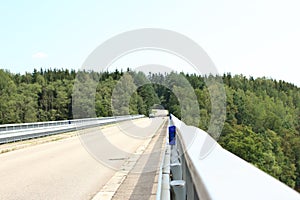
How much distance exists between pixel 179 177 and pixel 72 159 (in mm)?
8041

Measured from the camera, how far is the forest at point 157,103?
68.2 meters

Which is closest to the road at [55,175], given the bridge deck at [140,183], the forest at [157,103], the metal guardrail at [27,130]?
the bridge deck at [140,183]

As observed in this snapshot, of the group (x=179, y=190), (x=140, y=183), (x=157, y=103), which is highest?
(x=157, y=103)

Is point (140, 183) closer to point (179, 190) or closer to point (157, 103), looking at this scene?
point (179, 190)

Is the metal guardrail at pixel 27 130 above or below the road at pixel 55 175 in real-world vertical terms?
above

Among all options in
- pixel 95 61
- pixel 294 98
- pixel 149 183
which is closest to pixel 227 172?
pixel 149 183

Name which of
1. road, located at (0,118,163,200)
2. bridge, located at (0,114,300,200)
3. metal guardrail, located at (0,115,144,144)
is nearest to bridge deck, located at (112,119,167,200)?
bridge, located at (0,114,300,200)

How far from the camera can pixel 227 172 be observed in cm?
180

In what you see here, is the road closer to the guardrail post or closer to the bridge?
the bridge

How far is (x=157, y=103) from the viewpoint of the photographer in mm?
108062

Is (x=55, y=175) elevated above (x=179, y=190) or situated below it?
below

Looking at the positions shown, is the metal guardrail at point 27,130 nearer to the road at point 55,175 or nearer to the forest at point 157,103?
the road at point 55,175

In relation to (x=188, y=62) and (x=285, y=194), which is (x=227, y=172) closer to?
(x=285, y=194)

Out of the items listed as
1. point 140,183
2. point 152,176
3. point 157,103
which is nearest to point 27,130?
point 152,176
